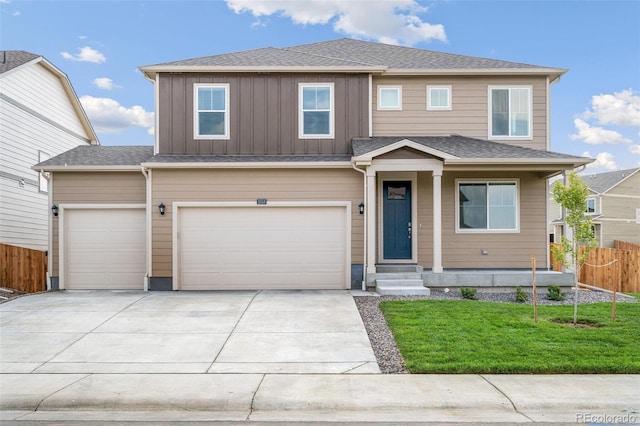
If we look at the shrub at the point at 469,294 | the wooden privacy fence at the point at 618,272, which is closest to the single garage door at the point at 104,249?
the shrub at the point at 469,294

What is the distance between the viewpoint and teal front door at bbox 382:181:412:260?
12.3 metres

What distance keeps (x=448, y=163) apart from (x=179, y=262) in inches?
286

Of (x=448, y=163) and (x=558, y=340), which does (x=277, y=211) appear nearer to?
(x=448, y=163)

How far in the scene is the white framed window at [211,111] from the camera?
12492mm

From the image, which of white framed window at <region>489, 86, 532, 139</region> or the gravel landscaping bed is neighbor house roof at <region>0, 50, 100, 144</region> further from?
white framed window at <region>489, 86, 532, 139</region>

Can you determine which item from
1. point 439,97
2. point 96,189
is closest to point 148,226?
point 96,189

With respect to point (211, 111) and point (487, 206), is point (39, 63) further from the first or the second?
point (487, 206)

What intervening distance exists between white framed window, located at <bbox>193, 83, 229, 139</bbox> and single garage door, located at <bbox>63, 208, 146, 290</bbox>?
9.05 feet

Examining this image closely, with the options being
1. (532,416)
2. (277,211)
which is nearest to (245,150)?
(277,211)

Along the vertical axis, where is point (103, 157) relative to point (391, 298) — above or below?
above

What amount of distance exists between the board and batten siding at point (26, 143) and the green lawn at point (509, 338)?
522 inches

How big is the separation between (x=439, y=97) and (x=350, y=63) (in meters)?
2.71

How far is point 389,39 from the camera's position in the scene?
17469mm

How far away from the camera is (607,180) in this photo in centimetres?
3431
